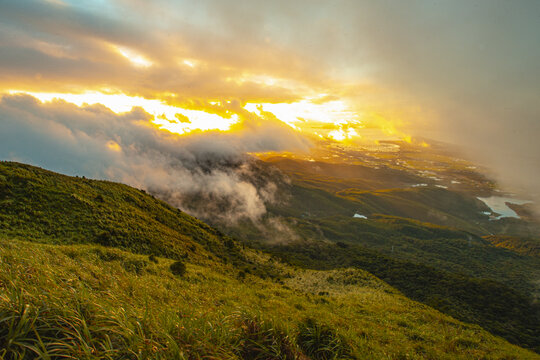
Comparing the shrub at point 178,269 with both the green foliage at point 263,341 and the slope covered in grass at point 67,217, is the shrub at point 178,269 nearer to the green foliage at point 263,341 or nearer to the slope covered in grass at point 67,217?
the slope covered in grass at point 67,217

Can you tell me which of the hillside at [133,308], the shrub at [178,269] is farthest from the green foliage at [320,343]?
the shrub at [178,269]

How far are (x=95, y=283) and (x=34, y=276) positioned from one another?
704 centimetres

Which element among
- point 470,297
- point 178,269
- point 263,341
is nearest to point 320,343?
point 263,341

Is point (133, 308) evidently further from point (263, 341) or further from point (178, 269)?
point (178, 269)

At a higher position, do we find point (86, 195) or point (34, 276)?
point (34, 276)

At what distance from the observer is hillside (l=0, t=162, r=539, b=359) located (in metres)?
4.15

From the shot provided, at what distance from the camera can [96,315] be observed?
4.42 m

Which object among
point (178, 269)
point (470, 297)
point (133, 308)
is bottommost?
point (470, 297)

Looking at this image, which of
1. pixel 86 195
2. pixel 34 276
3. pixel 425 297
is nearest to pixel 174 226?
pixel 86 195

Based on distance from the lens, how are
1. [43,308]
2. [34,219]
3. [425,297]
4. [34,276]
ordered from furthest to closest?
1. [425,297]
2. [34,219]
3. [34,276]
4. [43,308]

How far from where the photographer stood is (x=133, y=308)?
6.94 metres

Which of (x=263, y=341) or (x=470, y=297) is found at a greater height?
(x=263, y=341)

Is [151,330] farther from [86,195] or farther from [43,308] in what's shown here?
[86,195]

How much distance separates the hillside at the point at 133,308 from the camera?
4.15m
